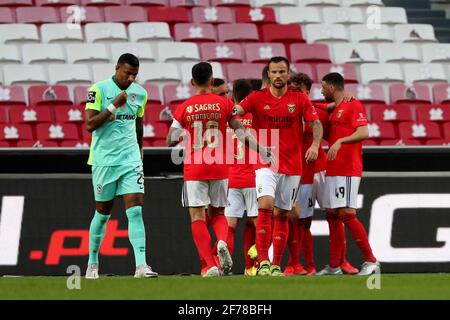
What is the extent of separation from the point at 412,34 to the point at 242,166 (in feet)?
28.7

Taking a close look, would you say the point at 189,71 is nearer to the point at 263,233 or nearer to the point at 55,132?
the point at 55,132

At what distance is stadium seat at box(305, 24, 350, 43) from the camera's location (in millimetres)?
20094

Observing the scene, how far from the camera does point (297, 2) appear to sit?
21156mm

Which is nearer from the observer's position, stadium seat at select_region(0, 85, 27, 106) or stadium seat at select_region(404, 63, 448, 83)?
stadium seat at select_region(0, 85, 27, 106)

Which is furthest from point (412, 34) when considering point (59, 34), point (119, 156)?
point (119, 156)

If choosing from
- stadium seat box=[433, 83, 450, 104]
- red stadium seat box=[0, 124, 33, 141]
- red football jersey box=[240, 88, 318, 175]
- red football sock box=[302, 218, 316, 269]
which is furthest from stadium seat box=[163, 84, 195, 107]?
red football jersey box=[240, 88, 318, 175]

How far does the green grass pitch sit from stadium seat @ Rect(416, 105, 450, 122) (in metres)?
7.33

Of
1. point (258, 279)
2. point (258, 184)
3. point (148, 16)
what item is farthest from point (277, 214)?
point (148, 16)

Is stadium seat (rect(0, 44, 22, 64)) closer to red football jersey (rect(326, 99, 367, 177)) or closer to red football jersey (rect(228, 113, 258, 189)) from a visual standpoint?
red football jersey (rect(228, 113, 258, 189))

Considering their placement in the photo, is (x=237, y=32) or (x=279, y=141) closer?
(x=279, y=141)

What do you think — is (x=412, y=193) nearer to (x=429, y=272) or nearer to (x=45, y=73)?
(x=429, y=272)

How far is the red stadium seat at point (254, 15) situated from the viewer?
20.2 meters

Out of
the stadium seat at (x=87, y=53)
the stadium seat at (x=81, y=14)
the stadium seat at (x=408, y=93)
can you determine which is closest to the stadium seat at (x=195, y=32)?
the stadium seat at (x=81, y=14)

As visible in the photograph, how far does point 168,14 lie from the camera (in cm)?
1981
